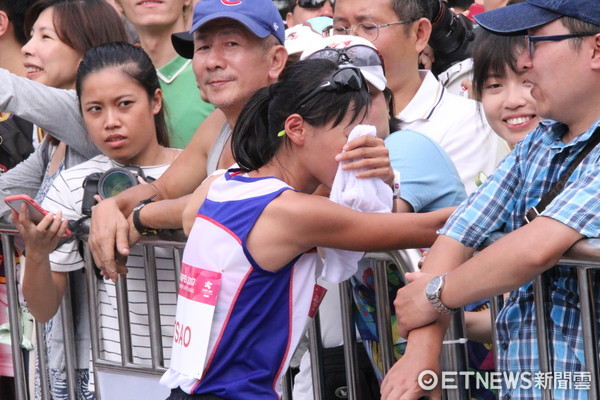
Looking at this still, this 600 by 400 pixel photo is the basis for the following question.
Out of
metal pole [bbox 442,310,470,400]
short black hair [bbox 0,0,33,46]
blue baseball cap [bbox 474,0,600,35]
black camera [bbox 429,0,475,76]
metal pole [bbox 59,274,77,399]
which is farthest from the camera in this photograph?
short black hair [bbox 0,0,33,46]

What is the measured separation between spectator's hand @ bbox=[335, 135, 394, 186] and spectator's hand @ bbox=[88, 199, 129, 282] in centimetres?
117

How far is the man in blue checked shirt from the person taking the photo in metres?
2.45

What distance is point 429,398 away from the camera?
2.77 metres

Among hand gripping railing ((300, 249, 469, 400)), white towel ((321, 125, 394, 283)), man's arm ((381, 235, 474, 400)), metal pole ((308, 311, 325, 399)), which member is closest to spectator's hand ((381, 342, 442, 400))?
man's arm ((381, 235, 474, 400))

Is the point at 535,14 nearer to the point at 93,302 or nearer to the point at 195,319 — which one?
the point at 195,319

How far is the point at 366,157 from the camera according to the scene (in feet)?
9.30

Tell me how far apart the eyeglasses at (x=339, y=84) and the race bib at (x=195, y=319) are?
59 cm

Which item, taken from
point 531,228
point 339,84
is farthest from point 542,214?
point 339,84

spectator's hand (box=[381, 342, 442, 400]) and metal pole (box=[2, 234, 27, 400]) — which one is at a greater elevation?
metal pole (box=[2, 234, 27, 400])

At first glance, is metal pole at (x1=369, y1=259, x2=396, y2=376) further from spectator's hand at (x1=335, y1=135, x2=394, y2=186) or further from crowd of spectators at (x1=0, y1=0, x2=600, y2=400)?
spectator's hand at (x1=335, y1=135, x2=394, y2=186)

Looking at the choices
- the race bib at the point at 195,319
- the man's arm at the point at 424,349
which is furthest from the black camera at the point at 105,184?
the man's arm at the point at 424,349

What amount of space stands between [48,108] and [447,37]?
2.05 metres

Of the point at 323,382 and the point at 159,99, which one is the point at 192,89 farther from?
the point at 323,382

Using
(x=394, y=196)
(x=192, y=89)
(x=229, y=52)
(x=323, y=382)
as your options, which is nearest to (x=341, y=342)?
(x=323, y=382)
